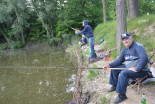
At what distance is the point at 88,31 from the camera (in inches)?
262

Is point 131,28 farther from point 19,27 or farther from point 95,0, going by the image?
point 19,27

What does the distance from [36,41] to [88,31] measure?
2056 cm

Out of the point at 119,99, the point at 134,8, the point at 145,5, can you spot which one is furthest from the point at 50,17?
the point at 119,99

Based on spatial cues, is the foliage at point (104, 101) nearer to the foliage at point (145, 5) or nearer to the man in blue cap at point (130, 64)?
the man in blue cap at point (130, 64)

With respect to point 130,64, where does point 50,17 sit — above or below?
above

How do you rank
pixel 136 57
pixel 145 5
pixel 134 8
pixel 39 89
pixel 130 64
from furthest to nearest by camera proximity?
pixel 145 5
pixel 134 8
pixel 39 89
pixel 130 64
pixel 136 57

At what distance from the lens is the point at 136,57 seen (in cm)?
308

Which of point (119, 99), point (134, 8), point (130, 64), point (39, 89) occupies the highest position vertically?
point (134, 8)

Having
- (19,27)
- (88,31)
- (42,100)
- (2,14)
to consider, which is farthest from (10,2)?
(42,100)

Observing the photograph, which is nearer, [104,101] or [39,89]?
[104,101]

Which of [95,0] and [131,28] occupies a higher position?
[95,0]

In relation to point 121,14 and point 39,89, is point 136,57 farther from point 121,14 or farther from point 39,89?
point 39,89

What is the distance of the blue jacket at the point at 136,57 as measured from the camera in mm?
2850

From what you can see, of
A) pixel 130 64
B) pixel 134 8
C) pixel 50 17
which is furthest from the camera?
pixel 50 17
